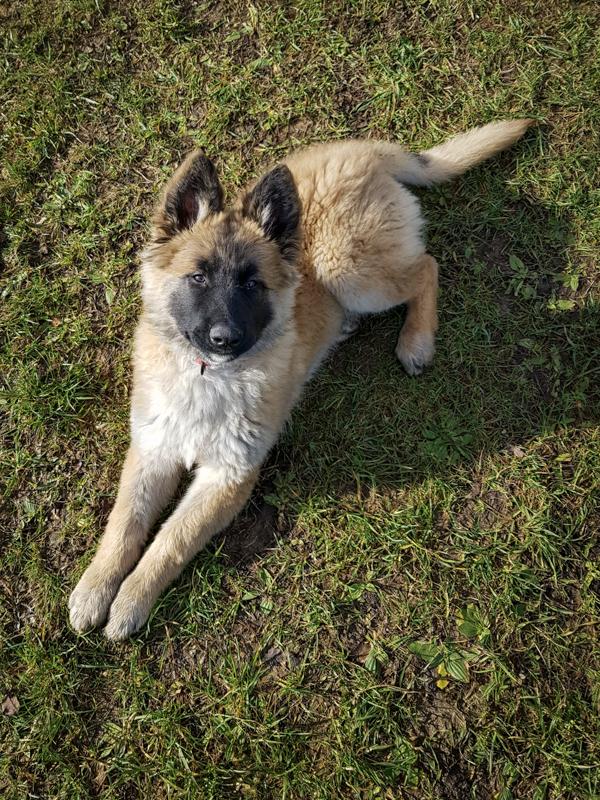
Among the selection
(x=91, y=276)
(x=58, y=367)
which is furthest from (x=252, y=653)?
(x=91, y=276)

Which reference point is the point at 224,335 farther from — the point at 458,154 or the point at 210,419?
the point at 458,154

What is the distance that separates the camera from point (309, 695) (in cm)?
304

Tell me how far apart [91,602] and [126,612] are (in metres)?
0.21

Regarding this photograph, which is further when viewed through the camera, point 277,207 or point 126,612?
point 126,612

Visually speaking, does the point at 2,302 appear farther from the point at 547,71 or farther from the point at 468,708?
the point at 547,71

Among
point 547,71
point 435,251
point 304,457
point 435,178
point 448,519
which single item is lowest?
point 448,519

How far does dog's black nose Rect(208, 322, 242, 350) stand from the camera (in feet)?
8.54

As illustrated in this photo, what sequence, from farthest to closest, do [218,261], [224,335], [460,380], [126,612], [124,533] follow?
[460,380]
[124,533]
[126,612]
[218,261]
[224,335]

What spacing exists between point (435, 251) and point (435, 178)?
0.47 meters

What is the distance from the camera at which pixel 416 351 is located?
361 centimetres

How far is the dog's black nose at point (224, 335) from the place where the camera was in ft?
8.54

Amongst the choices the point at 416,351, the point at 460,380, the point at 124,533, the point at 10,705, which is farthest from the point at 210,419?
the point at 10,705

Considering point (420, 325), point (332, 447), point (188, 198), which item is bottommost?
point (332, 447)

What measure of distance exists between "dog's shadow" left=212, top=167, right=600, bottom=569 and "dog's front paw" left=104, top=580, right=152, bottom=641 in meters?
0.52
